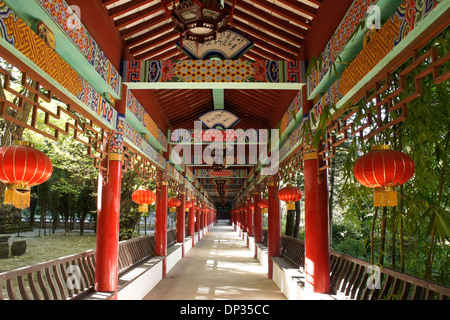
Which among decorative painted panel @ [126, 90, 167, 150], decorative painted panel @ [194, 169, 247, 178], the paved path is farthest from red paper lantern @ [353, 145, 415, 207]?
decorative painted panel @ [194, 169, 247, 178]

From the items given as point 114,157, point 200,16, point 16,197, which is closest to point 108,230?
point 114,157

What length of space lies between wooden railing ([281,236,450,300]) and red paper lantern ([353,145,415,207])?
751 mm

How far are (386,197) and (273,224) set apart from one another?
6.79 metres

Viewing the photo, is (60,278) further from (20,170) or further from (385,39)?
(385,39)

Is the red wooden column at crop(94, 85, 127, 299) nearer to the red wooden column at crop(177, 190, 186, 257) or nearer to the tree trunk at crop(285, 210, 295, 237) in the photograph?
the red wooden column at crop(177, 190, 186, 257)

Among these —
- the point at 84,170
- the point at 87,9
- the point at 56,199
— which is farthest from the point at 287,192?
the point at 56,199

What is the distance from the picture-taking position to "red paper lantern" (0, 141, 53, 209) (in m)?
2.48

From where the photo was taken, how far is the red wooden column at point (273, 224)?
885 centimetres

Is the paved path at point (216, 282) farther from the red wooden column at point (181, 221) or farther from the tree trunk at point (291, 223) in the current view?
the tree trunk at point (291, 223)

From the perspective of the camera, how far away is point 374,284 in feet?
10.8

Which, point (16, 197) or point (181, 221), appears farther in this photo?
point (181, 221)

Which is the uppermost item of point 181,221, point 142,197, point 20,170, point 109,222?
point 20,170

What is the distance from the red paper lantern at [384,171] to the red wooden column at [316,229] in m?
1.91

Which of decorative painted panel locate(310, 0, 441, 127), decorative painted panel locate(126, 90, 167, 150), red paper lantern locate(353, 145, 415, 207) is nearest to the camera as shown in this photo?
decorative painted panel locate(310, 0, 441, 127)
